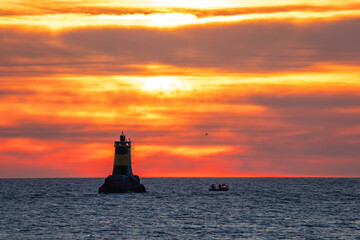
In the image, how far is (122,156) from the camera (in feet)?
350

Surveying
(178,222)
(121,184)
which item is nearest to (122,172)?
(121,184)

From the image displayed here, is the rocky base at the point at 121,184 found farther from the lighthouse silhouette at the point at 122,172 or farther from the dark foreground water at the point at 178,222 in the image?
the dark foreground water at the point at 178,222

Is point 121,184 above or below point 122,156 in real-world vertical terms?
below

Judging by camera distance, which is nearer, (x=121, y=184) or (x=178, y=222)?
(x=178, y=222)

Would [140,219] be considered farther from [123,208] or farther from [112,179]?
[112,179]

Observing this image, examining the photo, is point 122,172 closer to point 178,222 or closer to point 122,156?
point 122,156

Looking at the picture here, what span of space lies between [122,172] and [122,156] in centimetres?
298

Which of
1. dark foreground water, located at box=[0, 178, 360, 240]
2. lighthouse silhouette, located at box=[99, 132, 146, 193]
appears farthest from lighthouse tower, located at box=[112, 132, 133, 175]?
dark foreground water, located at box=[0, 178, 360, 240]

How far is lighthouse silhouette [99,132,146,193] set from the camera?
107 m

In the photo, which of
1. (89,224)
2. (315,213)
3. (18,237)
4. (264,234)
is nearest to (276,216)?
(315,213)

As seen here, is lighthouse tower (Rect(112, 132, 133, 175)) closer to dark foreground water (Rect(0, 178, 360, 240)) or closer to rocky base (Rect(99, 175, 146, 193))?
rocky base (Rect(99, 175, 146, 193))

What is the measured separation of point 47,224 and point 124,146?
42.6 meters

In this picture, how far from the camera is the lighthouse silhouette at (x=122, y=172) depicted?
106750mm

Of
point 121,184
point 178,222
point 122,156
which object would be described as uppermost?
point 122,156
